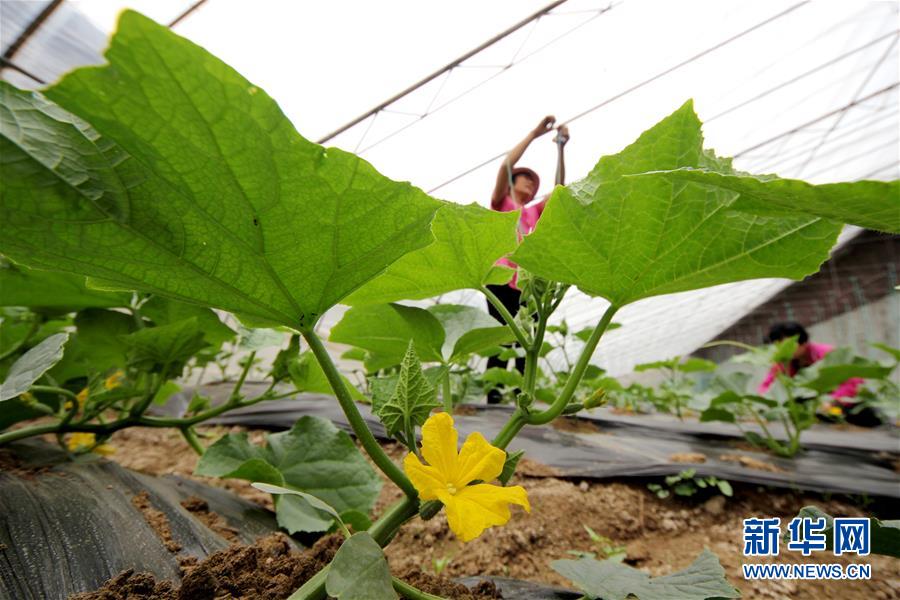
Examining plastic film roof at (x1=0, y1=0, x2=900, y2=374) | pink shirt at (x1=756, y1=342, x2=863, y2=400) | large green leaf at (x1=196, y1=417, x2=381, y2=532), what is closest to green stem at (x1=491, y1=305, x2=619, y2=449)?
large green leaf at (x1=196, y1=417, x2=381, y2=532)

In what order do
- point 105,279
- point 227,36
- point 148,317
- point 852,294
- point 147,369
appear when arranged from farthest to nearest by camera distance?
point 852,294
point 227,36
point 148,317
point 147,369
point 105,279

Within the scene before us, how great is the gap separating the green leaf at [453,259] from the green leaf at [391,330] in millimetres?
17

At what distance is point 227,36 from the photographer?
3.62 meters

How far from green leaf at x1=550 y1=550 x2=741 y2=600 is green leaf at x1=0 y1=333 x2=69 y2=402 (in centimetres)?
52

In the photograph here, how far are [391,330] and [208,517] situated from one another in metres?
A: 0.38

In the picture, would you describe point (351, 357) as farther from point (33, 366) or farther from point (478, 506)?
point (478, 506)

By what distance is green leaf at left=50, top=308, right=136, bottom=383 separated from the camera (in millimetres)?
814

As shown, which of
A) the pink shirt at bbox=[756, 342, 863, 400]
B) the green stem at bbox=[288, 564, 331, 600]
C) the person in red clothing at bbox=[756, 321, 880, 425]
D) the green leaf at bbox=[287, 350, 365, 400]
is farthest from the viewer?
the person in red clothing at bbox=[756, 321, 880, 425]

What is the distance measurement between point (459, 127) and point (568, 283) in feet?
15.2

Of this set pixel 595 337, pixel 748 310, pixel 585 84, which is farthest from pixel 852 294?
pixel 595 337

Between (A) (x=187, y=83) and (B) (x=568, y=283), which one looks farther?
(B) (x=568, y=283)

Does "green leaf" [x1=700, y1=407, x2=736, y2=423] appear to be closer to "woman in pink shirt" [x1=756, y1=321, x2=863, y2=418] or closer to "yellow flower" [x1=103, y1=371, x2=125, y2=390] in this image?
"woman in pink shirt" [x1=756, y1=321, x2=863, y2=418]

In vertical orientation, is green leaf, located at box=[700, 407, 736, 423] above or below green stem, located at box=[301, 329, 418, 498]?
below

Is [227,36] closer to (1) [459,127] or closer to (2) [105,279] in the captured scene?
(1) [459,127]
